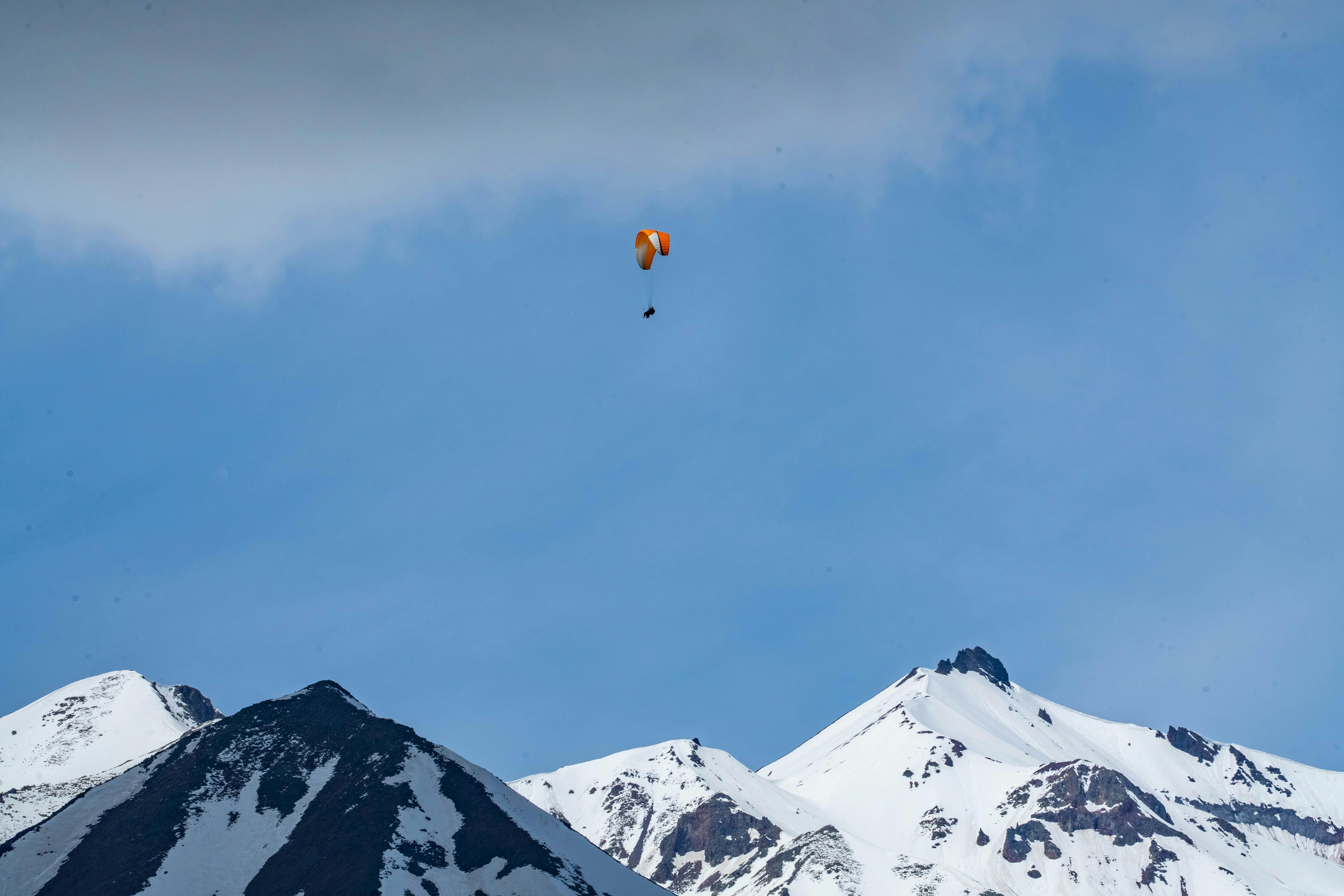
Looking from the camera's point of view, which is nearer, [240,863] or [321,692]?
[240,863]

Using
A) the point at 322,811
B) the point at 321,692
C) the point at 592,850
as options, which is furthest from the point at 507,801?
the point at 321,692

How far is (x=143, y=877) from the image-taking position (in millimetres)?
145250

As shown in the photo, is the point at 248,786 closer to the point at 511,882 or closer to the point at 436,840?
the point at 436,840

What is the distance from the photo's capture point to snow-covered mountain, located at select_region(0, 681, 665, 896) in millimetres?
148250

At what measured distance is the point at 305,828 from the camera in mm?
160125

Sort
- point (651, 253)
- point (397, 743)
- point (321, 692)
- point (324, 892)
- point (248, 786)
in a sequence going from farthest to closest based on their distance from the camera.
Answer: point (321, 692), point (397, 743), point (248, 786), point (324, 892), point (651, 253)

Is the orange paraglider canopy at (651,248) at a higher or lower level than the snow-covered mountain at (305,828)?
higher

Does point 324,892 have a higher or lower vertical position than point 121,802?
lower

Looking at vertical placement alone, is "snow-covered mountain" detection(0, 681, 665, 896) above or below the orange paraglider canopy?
below

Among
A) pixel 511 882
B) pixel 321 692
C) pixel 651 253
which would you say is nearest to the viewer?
pixel 651 253

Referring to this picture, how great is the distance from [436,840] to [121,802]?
45315mm

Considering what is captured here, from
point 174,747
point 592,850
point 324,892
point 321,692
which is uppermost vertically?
point 321,692

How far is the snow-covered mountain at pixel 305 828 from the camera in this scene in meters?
148

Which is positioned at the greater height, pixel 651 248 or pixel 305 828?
pixel 651 248
